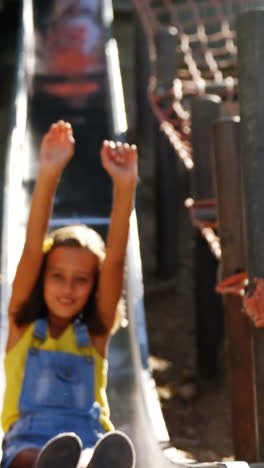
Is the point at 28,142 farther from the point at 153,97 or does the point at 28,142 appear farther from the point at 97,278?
the point at 97,278

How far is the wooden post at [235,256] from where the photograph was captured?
10.2ft

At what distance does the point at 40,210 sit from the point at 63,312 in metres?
0.31

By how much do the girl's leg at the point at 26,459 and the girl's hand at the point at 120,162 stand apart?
837 mm

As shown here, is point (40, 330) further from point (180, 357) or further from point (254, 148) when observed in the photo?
point (180, 357)

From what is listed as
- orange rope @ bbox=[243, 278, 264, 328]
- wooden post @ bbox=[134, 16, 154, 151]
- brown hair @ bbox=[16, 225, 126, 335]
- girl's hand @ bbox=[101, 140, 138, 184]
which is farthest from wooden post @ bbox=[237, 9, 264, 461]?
wooden post @ bbox=[134, 16, 154, 151]

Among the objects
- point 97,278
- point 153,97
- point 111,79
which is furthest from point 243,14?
point 111,79

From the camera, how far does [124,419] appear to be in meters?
3.71

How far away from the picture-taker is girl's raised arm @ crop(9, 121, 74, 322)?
2.87m

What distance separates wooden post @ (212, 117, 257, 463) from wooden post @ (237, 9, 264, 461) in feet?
2.36

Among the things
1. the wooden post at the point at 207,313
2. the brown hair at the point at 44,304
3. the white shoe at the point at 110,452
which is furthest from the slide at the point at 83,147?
the wooden post at the point at 207,313

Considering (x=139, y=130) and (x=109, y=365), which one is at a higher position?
(x=139, y=130)

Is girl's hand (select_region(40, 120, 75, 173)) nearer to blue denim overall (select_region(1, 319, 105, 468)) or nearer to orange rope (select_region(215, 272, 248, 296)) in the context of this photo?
blue denim overall (select_region(1, 319, 105, 468))

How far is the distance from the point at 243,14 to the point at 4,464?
135cm

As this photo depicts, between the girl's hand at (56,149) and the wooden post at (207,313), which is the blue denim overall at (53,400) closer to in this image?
the girl's hand at (56,149)
